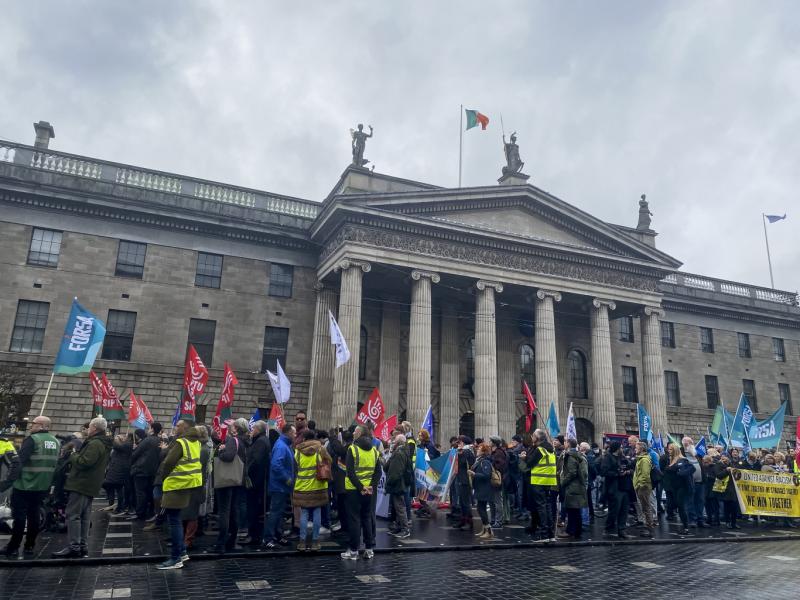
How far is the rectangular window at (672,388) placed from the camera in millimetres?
36438

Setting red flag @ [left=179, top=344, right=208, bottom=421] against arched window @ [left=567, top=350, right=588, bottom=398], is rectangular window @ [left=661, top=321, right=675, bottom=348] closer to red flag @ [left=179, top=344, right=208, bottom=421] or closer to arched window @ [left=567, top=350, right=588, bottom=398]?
arched window @ [left=567, top=350, right=588, bottom=398]

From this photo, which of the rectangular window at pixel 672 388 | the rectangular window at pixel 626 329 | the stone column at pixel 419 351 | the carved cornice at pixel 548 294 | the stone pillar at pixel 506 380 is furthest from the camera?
the rectangular window at pixel 672 388

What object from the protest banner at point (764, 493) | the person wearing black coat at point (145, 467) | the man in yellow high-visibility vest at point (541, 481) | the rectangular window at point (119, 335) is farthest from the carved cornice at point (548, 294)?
the person wearing black coat at point (145, 467)

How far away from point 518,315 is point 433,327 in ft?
16.4

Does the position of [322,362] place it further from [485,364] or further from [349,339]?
[485,364]

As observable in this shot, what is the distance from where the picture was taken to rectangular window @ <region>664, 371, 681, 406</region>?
36.4 meters

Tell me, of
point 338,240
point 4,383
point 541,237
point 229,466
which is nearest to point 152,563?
point 229,466

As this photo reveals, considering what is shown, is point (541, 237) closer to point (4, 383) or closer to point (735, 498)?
point (735, 498)

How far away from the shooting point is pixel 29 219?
2481 cm

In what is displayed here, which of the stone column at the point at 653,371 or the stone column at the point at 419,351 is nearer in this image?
the stone column at the point at 419,351

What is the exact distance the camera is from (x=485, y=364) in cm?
2634

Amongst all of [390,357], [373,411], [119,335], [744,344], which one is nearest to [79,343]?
[373,411]

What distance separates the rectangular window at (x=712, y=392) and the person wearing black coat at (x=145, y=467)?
34.5m

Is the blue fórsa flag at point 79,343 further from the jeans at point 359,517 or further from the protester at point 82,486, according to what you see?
the jeans at point 359,517
